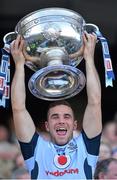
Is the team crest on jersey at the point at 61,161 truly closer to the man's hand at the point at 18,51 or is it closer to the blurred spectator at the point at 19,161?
the man's hand at the point at 18,51

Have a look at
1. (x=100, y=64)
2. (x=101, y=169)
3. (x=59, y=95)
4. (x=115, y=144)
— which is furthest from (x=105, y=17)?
(x=59, y=95)

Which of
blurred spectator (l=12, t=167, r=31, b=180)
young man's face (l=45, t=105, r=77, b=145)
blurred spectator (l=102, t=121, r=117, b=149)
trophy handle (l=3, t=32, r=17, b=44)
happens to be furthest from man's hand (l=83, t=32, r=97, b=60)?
blurred spectator (l=102, t=121, r=117, b=149)

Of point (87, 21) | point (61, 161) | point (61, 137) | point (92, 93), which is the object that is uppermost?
point (87, 21)

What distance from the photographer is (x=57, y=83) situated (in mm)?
4926

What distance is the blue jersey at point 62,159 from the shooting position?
487cm

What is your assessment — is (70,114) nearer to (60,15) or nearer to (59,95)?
(59,95)

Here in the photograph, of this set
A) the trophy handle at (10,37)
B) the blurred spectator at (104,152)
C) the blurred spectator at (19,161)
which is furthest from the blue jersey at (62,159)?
the blurred spectator at (19,161)

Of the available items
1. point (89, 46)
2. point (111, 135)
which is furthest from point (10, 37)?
point (111, 135)

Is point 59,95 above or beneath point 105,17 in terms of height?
beneath

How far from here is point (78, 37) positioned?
16.1 ft

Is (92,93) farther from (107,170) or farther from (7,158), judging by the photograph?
(7,158)

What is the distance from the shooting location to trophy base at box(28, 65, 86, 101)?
4.85m

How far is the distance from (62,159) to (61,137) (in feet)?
0.44

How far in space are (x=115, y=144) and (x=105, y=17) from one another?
2.29 m
